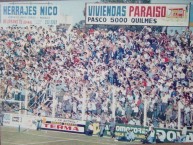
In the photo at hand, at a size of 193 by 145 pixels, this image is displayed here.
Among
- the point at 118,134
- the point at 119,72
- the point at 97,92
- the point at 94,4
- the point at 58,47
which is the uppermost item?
the point at 94,4

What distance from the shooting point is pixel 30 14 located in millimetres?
2264

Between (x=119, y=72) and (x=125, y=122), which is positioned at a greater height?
(x=119, y=72)

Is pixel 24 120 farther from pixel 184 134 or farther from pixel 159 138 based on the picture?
pixel 184 134

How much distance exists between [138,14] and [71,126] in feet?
3.29

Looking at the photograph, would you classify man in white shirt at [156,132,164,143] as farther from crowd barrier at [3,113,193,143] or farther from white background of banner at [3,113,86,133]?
white background of banner at [3,113,86,133]

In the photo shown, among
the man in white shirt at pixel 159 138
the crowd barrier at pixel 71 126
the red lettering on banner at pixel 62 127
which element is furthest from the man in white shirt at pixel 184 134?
the red lettering on banner at pixel 62 127

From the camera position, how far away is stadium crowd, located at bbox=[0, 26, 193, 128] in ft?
7.24

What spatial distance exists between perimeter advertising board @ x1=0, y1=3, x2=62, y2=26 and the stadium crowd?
2.3 inches

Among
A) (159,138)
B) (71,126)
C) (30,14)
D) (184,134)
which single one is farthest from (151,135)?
(30,14)

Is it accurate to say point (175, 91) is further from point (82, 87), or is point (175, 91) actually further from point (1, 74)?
point (1, 74)

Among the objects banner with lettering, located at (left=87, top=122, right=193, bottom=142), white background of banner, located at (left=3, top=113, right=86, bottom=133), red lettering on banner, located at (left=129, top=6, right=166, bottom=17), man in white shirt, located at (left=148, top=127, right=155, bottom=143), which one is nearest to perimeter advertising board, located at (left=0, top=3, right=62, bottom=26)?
red lettering on banner, located at (left=129, top=6, right=166, bottom=17)

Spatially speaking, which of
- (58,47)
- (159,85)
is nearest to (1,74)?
(58,47)

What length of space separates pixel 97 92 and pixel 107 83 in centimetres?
11

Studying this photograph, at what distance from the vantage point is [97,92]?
2.27m
